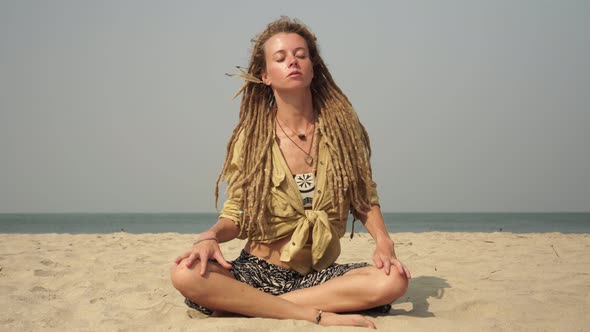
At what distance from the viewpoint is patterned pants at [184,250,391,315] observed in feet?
10.4

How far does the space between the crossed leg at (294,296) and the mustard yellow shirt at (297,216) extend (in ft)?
0.99

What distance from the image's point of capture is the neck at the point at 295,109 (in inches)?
138

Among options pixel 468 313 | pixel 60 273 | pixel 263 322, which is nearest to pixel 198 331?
pixel 263 322

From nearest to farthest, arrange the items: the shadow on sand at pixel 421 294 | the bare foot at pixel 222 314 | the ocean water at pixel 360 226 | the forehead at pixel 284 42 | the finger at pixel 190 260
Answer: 1. the finger at pixel 190 260
2. the bare foot at pixel 222 314
3. the shadow on sand at pixel 421 294
4. the forehead at pixel 284 42
5. the ocean water at pixel 360 226

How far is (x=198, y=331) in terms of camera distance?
8.55 ft

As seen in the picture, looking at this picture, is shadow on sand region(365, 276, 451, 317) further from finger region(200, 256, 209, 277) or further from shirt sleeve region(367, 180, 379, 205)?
finger region(200, 256, 209, 277)

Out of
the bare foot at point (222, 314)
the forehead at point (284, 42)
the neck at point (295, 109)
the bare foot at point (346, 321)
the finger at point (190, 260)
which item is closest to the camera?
the bare foot at point (346, 321)

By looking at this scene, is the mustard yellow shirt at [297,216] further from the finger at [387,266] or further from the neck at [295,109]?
the finger at [387,266]

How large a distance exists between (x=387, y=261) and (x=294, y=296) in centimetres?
58

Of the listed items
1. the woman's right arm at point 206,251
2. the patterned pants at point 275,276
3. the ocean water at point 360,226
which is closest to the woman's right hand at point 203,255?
the woman's right arm at point 206,251

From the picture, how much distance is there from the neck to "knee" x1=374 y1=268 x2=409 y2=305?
47.3 inches

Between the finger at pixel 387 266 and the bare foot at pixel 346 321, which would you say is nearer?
the bare foot at pixel 346 321

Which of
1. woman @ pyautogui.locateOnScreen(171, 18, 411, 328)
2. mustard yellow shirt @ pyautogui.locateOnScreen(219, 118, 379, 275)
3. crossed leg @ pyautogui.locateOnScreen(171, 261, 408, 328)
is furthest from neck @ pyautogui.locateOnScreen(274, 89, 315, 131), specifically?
crossed leg @ pyautogui.locateOnScreen(171, 261, 408, 328)

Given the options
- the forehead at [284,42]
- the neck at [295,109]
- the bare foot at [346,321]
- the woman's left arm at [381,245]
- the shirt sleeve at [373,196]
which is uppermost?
the forehead at [284,42]
